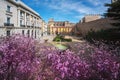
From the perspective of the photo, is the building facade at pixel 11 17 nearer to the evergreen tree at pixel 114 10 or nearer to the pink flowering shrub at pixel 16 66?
the evergreen tree at pixel 114 10

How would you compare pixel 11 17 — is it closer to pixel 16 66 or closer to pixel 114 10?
pixel 114 10

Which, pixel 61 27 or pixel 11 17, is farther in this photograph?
pixel 61 27

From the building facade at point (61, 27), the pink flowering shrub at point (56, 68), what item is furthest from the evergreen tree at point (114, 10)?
the building facade at point (61, 27)

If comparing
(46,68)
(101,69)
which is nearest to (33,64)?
(46,68)

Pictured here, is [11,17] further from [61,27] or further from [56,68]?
[61,27]

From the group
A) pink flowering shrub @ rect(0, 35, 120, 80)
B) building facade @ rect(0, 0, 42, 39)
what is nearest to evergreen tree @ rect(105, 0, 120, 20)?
building facade @ rect(0, 0, 42, 39)

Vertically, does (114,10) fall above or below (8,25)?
above

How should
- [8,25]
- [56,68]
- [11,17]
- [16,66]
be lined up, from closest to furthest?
[56,68] < [16,66] < [8,25] < [11,17]

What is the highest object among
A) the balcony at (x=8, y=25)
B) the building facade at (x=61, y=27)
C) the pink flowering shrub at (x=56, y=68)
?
the building facade at (x=61, y=27)

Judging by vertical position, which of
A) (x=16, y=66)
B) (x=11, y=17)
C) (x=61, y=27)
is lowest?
(x=16, y=66)

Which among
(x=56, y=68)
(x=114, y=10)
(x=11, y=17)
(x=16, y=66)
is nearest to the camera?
(x=56, y=68)

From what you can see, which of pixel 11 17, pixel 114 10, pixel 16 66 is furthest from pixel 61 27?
pixel 16 66

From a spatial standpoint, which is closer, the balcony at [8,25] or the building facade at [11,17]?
the building facade at [11,17]

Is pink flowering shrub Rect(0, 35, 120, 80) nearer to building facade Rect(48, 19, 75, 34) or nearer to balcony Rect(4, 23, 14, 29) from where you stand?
balcony Rect(4, 23, 14, 29)
